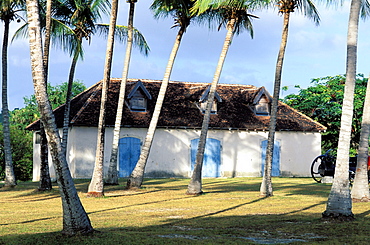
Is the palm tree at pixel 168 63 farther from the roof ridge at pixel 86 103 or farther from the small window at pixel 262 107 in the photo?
the small window at pixel 262 107

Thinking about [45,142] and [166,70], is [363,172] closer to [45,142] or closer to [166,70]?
[166,70]

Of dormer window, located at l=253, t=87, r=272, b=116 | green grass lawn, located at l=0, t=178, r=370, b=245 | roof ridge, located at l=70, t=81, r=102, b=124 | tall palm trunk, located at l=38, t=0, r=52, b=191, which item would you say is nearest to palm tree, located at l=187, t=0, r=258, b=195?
green grass lawn, located at l=0, t=178, r=370, b=245

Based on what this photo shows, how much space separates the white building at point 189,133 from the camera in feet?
95.3

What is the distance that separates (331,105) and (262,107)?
727 centimetres

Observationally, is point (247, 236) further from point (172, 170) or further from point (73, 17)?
point (172, 170)

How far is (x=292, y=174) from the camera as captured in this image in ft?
108

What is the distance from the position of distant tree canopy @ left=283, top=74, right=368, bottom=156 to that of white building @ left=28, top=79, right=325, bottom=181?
173 inches

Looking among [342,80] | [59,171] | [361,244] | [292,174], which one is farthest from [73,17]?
[342,80]

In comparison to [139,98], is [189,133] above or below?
below

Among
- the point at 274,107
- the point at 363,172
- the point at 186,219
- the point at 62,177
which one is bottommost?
the point at 186,219

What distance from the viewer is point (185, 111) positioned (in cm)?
3133

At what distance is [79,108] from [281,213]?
18839 millimetres

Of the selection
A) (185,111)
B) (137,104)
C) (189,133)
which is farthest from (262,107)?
(137,104)

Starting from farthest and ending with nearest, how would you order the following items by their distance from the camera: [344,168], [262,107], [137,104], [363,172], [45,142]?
[262,107], [137,104], [45,142], [363,172], [344,168]
